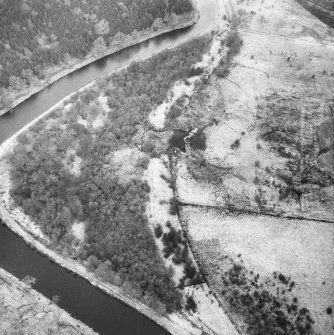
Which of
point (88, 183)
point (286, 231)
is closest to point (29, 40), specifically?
point (88, 183)

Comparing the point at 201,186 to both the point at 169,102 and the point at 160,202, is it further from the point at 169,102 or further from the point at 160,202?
the point at 169,102

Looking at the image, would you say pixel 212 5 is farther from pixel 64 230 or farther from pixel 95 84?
pixel 64 230

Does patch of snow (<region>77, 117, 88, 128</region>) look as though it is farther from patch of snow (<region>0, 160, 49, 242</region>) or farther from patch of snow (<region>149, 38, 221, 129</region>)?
patch of snow (<region>0, 160, 49, 242</region>)

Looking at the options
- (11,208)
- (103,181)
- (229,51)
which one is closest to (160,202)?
(103,181)

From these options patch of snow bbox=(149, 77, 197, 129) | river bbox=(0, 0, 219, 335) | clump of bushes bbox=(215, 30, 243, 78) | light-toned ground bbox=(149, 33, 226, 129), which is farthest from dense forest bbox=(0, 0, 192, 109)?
patch of snow bbox=(149, 77, 197, 129)

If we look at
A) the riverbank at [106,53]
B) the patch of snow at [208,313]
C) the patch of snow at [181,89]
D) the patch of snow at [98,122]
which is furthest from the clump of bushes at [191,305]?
the riverbank at [106,53]

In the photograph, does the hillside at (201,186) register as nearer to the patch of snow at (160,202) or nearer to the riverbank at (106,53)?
the patch of snow at (160,202)
